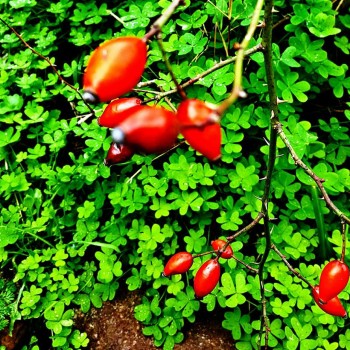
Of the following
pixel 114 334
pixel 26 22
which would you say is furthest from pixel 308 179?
pixel 26 22


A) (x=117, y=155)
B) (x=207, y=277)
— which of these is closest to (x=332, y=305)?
(x=207, y=277)

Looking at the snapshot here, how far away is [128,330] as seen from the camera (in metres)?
2.46

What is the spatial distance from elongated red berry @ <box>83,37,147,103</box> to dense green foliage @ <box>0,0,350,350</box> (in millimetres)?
1448

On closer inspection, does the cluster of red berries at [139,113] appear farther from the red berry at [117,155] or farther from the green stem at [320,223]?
the green stem at [320,223]

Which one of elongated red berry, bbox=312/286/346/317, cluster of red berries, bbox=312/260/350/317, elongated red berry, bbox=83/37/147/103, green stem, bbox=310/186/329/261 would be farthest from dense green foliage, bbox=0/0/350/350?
elongated red berry, bbox=83/37/147/103

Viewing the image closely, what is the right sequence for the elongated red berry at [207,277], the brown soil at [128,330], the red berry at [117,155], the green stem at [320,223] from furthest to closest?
the brown soil at [128,330] < the green stem at [320,223] < the elongated red berry at [207,277] < the red berry at [117,155]

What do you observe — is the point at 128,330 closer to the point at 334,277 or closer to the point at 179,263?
the point at 179,263

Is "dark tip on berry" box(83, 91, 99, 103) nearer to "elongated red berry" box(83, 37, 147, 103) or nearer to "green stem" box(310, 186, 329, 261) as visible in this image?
"elongated red berry" box(83, 37, 147, 103)

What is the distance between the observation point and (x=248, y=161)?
249cm

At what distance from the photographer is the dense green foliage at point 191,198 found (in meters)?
2.29

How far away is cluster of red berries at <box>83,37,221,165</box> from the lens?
73cm

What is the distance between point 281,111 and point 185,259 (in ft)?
3.45

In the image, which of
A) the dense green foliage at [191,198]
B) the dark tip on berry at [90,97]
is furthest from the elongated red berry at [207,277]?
the dark tip on berry at [90,97]

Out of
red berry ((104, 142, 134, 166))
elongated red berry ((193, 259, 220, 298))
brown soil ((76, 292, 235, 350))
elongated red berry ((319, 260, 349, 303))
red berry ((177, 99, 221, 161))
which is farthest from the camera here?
brown soil ((76, 292, 235, 350))
